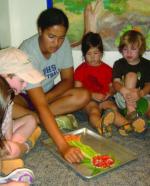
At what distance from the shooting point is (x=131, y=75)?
158 cm

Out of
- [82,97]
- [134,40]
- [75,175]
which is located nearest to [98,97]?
[82,97]

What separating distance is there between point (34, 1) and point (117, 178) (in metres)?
1.18

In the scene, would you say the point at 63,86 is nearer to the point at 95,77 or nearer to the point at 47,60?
the point at 47,60

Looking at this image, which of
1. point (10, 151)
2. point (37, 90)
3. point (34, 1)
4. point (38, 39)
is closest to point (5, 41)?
point (34, 1)

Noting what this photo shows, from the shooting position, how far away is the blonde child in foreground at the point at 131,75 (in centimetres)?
155

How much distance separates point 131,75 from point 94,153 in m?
0.49

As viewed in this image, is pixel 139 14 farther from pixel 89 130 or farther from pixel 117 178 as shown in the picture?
pixel 117 178

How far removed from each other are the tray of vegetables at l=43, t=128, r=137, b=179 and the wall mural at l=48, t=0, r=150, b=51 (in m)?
0.68

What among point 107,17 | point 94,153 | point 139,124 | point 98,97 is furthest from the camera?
point 107,17

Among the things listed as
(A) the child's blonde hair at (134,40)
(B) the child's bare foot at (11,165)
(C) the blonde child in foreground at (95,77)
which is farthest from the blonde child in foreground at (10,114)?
(A) the child's blonde hair at (134,40)

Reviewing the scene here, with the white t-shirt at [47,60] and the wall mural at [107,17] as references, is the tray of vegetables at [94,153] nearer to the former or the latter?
the white t-shirt at [47,60]

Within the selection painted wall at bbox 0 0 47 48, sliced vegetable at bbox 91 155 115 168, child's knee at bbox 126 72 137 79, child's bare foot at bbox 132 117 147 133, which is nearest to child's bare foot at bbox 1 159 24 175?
sliced vegetable at bbox 91 155 115 168

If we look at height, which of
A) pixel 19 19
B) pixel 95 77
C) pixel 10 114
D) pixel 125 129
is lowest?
pixel 125 129

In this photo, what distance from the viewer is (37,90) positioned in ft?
4.09
